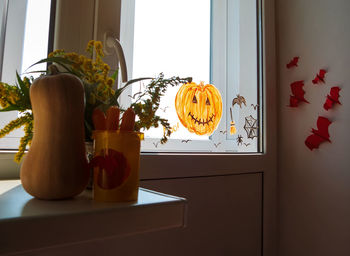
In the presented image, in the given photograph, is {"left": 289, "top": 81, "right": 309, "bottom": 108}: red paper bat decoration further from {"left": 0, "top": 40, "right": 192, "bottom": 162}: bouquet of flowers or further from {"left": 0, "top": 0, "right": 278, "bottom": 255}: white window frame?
{"left": 0, "top": 40, "right": 192, "bottom": 162}: bouquet of flowers

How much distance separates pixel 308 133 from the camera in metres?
1.07

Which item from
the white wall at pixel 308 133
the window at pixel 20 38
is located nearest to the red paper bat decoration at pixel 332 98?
the white wall at pixel 308 133

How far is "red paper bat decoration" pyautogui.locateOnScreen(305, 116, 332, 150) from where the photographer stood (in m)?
1.01

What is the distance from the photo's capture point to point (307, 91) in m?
1.09

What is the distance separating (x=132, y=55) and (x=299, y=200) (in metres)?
Answer: 0.89

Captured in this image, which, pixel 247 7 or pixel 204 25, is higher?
pixel 247 7

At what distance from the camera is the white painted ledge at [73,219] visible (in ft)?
0.90

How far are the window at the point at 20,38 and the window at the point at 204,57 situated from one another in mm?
254

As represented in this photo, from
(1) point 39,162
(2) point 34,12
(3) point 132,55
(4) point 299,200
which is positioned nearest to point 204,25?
(3) point 132,55

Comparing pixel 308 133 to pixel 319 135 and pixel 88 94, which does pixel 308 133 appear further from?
pixel 88 94

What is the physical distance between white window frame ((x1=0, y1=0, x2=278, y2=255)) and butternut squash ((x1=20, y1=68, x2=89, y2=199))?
0.90 ft

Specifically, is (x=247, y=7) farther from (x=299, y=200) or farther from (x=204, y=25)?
(x=299, y=200)

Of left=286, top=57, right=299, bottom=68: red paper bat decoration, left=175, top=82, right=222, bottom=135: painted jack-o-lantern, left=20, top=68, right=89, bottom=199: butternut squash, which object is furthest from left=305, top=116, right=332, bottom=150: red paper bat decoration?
left=20, top=68, right=89, bottom=199: butternut squash

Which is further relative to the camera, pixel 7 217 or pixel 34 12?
pixel 34 12
